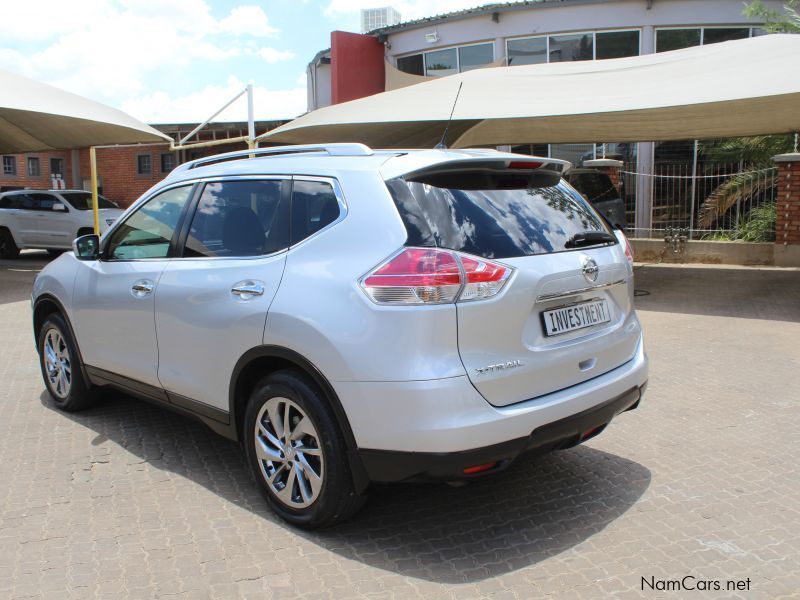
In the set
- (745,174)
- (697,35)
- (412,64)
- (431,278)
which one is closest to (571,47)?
(697,35)

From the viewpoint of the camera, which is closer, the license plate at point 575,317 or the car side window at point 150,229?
the license plate at point 575,317

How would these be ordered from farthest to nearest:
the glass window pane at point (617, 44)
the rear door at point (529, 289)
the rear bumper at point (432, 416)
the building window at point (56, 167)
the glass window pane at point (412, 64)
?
the building window at point (56, 167) < the glass window pane at point (412, 64) < the glass window pane at point (617, 44) < the rear door at point (529, 289) < the rear bumper at point (432, 416)

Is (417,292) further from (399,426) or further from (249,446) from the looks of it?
(249,446)

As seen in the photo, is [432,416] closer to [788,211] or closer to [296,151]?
[296,151]

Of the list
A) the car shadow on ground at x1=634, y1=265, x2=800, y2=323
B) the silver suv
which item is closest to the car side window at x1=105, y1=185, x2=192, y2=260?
the silver suv

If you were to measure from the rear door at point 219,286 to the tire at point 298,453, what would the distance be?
252 millimetres

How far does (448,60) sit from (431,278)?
1998 cm

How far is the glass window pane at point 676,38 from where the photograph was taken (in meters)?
18.6

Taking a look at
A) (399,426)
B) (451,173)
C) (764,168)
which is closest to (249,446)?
(399,426)

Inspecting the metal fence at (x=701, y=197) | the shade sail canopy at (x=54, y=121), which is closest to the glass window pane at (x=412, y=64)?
the metal fence at (x=701, y=197)

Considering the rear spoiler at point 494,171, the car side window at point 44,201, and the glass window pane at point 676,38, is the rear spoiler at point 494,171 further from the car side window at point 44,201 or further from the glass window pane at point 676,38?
the glass window pane at point 676,38

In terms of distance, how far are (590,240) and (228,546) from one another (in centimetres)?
228

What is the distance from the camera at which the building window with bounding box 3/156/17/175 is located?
35.4 metres

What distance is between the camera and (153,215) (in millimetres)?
4535
